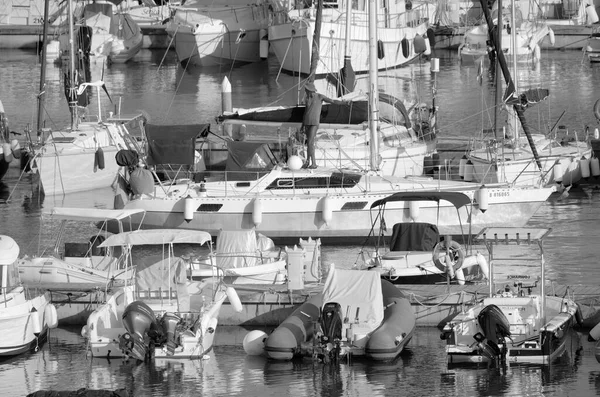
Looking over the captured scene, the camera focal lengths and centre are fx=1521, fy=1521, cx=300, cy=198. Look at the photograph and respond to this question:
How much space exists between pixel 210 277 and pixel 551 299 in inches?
288

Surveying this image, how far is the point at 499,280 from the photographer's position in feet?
102

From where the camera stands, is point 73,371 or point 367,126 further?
point 367,126

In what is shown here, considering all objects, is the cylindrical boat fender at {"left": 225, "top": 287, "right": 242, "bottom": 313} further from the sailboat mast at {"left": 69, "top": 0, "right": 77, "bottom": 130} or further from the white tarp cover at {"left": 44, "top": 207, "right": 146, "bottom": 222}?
the sailboat mast at {"left": 69, "top": 0, "right": 77, "bottom": 130}

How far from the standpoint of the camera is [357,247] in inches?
1497

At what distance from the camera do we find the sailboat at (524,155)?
1608 inches

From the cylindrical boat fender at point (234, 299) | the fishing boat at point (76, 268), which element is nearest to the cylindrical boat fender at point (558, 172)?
the fishing boat at point (76, 268)

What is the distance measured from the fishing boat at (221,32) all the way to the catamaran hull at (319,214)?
43625mm

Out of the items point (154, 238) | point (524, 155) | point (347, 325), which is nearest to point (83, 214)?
point (154, 238)

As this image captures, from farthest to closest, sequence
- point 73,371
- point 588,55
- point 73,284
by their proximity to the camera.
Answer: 1. point 588,55
2. point 73,284
3. point 73,371

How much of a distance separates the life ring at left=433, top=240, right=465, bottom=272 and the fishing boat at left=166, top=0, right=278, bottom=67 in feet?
168

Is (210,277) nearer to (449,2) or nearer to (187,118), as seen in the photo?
(187,118)

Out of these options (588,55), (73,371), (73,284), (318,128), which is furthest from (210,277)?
(588,55)

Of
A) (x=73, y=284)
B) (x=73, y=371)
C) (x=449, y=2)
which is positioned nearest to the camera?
(x=73, y=371)

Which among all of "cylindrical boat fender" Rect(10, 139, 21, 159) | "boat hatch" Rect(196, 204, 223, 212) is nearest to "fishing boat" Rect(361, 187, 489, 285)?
"boat hatch" Rect(196, 204, 223, 212)
